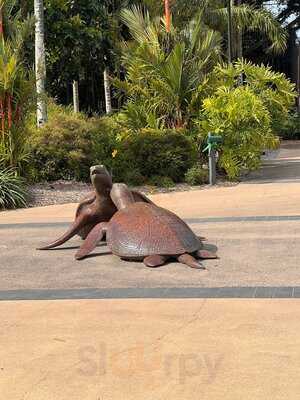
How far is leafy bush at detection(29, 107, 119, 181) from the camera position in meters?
13.9

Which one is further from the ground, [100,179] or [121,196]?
[100,179]

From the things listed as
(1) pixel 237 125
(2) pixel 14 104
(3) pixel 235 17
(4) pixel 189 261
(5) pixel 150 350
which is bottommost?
(5) pixel 150 350

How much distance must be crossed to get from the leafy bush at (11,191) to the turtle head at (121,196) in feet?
15.3

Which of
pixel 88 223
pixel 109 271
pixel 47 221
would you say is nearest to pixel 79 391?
pixel 109 271

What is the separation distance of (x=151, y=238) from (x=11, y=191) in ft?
19.2

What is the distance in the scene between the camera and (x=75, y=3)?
21.7 metres

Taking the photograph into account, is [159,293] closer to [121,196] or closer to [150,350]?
[150,350]

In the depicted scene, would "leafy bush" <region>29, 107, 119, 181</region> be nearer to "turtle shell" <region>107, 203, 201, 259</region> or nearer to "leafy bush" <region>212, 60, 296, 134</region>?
"leafy bush" <region>212, 60, 296, 134</region>

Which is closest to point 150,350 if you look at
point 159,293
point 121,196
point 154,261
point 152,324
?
point 152,324

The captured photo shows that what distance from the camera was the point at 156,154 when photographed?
1444 centimetres

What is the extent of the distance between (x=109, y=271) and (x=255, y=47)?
126ft

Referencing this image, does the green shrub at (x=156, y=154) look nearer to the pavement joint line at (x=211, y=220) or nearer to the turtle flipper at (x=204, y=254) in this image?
the pavement joint line at (x=211, y=220)

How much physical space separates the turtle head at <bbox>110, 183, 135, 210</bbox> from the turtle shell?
14.1 inches

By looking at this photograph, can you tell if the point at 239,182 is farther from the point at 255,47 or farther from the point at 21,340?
the point at 255,47
